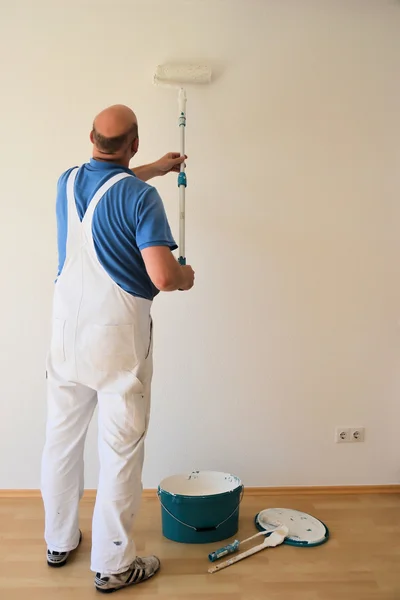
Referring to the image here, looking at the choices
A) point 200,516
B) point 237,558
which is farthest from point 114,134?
point 237,558

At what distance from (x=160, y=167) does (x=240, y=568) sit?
1.48m

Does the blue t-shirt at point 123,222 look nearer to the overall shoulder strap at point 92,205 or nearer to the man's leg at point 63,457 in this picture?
the overall shoulder strap at point 92,205

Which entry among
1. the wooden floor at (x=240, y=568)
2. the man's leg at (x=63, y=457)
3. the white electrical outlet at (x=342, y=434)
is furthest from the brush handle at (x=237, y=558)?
the white electrical outlet at (x=342, y=434)

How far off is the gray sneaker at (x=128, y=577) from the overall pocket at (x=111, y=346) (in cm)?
65

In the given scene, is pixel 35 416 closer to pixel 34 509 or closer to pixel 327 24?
pixel 34 509

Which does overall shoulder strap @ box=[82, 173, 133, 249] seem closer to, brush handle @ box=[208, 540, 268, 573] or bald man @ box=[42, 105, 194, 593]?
bald man @ box=[42, 105, 194, 593]

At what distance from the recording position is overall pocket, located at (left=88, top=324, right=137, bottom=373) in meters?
1.64

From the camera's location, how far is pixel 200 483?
7.25 ft

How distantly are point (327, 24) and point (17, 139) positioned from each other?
1.47 m

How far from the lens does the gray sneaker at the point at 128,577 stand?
1668mm

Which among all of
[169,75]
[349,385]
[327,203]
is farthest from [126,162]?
[349,385]

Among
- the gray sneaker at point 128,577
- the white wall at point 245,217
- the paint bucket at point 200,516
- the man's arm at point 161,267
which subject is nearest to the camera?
the man's arm at point 161,267

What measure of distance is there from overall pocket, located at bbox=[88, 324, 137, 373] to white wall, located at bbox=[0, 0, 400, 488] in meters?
0.74

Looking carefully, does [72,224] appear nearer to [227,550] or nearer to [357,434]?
[227,550]
